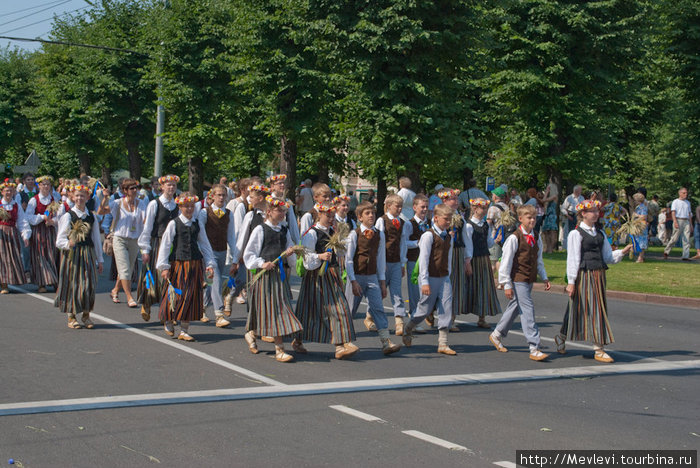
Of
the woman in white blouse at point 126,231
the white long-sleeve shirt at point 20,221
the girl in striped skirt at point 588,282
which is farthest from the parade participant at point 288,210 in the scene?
the white long-sleeve shirt at point 20,221

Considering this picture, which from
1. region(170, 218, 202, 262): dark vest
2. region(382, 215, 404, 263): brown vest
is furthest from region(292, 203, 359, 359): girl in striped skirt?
region(382, 215, 404, 263): brown vest

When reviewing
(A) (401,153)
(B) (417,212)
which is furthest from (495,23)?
(B) (417,212)

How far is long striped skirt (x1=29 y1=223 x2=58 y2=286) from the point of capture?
1480cm

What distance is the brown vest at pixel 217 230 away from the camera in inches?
488

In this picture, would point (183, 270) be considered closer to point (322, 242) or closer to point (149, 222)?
point (149, 222)

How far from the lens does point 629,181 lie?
50000mm

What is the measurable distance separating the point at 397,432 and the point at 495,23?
25164 millimetres

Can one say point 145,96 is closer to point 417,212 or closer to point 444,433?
point 417,212

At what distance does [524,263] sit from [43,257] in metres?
8.77

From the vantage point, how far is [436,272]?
10.2m

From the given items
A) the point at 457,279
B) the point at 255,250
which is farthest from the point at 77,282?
the point at 457,279

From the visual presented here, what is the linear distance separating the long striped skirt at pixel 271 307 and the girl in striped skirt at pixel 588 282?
10.4 ft

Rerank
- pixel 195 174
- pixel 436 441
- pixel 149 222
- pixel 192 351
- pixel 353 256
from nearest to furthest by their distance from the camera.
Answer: pixel 436 441
pixel 192 351
pixel 353 256
pixel 149 222
pixel 195 174

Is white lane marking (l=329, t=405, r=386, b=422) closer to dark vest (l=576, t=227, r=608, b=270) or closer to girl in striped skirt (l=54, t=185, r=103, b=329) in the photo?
dark vest (l=576, t=227, r=608, b=270)
